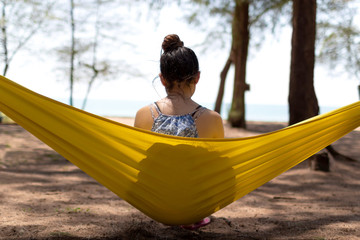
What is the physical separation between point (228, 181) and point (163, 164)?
13.1 inches

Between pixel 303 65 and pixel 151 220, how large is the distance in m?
2.83

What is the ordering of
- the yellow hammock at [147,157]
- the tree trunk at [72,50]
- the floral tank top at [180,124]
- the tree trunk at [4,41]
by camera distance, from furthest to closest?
the tree trunk at [72,50], the tree trunk at [4,41], the floral tank top at [180,124], the yellow hammock at [147,157]

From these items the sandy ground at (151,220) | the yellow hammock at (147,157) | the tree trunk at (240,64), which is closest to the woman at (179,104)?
the yellow hammock at (147,157)

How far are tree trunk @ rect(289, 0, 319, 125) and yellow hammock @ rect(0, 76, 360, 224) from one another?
2614 millimetres

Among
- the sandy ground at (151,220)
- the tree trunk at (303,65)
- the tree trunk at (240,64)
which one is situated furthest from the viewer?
the tree trunk at (240,64)

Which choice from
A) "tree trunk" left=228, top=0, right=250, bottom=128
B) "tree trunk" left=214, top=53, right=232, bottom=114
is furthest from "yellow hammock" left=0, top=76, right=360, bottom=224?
"tree trunk" left=214, top=53, right=232, bottom=114

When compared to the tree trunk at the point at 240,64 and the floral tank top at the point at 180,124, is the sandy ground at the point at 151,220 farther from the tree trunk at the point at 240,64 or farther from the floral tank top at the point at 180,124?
the tree trunk at the point at 240,64

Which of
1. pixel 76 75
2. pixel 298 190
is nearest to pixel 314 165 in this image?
pixel 298 190

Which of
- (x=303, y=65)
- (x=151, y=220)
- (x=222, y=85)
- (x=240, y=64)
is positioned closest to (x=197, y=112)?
(x=151, y=220)

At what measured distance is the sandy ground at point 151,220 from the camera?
1934 mm

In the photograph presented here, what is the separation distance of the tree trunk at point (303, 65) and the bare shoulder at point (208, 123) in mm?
2720

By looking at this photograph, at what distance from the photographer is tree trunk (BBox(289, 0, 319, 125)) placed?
407cm

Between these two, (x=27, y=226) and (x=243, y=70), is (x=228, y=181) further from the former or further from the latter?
(x=243, y=70)

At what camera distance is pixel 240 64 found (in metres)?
8.05
